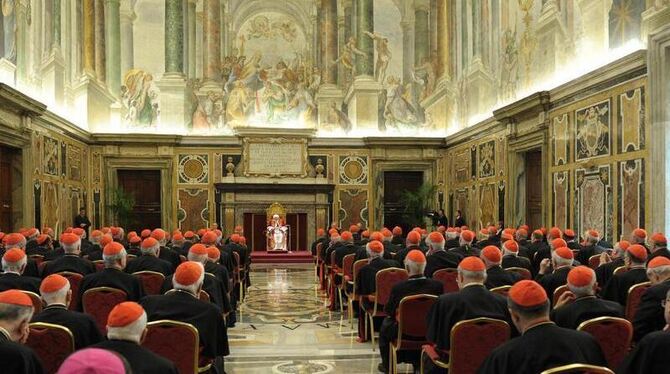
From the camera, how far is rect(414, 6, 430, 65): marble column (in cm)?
2594

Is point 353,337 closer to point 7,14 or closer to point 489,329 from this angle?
point 489,329

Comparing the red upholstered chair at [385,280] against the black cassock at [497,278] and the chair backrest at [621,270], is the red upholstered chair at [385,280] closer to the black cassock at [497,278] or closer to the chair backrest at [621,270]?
the black cassock at [497,278]

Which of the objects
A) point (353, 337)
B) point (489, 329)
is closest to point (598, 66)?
point (353, 337)

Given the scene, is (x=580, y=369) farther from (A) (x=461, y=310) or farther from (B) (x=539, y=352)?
(A) (x=461, y=310)

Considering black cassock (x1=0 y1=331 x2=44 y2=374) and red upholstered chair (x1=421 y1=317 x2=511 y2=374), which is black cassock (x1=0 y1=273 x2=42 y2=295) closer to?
black cassock (x1=0 y1=331 x2=44 y2=374)

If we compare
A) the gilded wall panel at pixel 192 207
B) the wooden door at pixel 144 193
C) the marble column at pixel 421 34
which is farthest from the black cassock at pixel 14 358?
the marble column at pixel 421 34

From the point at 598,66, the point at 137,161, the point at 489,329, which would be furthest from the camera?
the point at 137,161

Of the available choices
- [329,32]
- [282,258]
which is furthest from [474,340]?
[329,32]

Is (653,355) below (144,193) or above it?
below

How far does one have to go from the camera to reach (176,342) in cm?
489

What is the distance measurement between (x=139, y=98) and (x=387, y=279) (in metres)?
18.4

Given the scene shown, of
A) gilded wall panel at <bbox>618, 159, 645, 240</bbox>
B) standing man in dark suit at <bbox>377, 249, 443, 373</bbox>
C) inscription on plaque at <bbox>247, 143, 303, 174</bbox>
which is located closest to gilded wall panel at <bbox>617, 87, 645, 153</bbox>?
gilded wall panel at <bbox>618, 159, 645, 240</bbox>

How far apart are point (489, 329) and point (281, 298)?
9.33 metres

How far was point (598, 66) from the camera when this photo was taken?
527 inches
